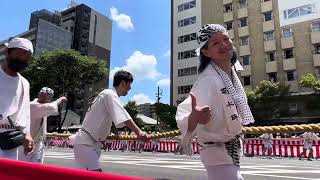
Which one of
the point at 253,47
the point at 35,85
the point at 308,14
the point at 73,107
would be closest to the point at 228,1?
the point at 253,47

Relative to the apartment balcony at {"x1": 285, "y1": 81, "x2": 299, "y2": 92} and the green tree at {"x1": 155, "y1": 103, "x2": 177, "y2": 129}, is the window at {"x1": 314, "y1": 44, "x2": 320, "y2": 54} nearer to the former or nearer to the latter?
the apartment balcony at {"x1": 285, "y1": 81, "x2": 299, "y2": 92}

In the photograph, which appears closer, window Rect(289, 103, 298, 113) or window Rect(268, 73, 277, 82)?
window Rect(289, 103, 298, 113)

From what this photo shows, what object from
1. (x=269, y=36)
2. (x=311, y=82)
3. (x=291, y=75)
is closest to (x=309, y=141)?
(x=311, y=82)

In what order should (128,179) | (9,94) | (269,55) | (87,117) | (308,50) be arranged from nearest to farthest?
1. (128,179)
2. (9,94)
3. (87,117)
4. (308,50)
5. (269,55)

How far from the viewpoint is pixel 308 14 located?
3991 centimetres

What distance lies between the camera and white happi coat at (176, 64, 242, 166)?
251 cm

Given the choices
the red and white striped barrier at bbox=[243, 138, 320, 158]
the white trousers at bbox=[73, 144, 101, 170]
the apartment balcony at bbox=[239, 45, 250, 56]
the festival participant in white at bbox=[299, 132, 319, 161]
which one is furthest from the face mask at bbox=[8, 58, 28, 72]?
the apartment balcony at bbox=[239, 45, 250, 56]

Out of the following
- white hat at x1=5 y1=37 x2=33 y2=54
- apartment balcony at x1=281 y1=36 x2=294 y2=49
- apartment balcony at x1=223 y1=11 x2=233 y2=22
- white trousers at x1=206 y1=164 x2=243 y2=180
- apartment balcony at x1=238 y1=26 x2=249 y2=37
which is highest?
apartment balcony at x1=223 y1=11 x2=233 y2=22

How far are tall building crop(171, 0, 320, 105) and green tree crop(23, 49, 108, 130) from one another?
11.3 m

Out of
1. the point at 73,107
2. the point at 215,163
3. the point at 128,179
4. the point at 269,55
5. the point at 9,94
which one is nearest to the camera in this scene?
the point at 128,179

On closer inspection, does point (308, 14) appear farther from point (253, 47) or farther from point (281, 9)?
point (253, 47)

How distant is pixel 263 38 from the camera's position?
43094 mm

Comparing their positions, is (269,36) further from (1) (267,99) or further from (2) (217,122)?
(2) (217,122)

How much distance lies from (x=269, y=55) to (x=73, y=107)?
49416 millimetres
